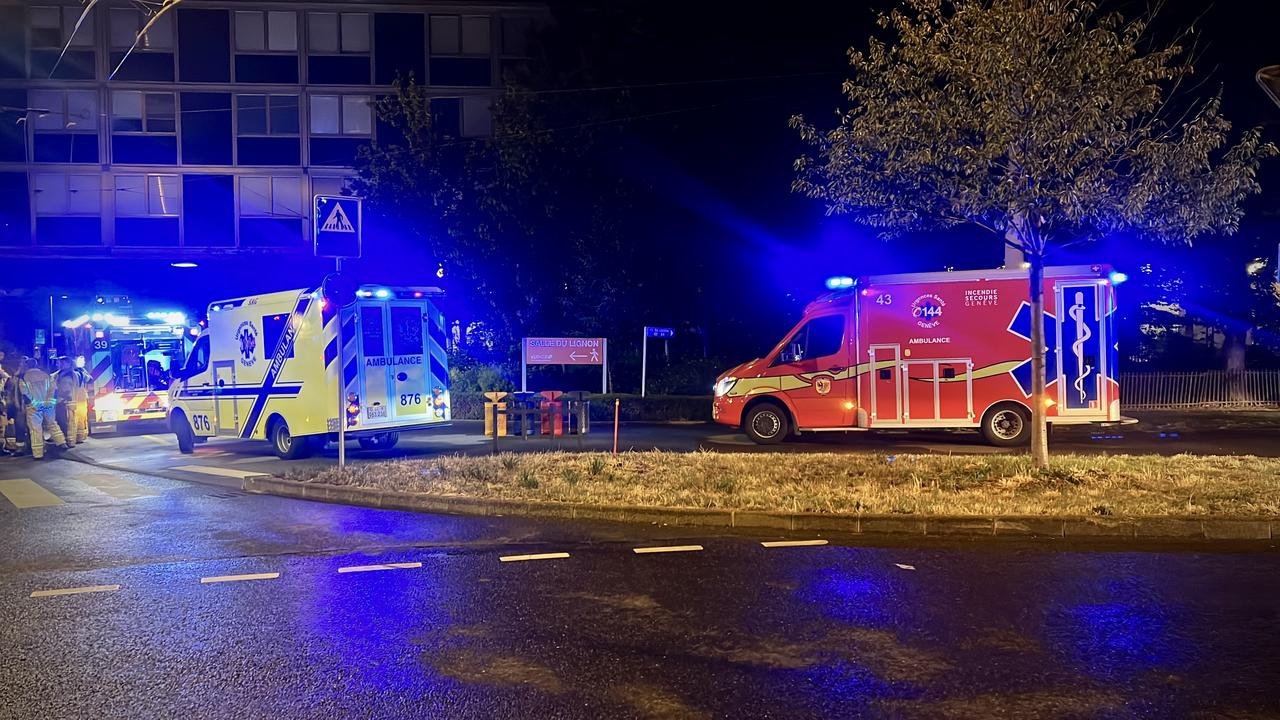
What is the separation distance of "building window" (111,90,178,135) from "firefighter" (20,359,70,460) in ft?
70.8

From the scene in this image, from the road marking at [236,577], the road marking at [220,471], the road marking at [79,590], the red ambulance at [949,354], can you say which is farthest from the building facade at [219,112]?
the road marking at [79,590]

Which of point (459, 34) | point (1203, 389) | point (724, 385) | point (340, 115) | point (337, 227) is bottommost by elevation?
point (1203, 389)

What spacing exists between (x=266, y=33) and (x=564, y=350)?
68.4 feet

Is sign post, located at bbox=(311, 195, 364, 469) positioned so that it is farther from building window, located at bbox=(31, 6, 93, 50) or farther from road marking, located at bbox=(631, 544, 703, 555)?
building window, located at bbox=(31, 6, 93, 50)

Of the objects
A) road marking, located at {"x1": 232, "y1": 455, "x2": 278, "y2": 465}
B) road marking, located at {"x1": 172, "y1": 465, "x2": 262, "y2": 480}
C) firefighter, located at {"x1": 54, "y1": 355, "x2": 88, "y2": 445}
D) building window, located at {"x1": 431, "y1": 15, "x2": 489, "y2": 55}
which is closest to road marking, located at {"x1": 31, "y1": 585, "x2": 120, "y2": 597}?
road marking, located at {"x1": 172, "y1": 465, "x2": 262, "y2": 480}

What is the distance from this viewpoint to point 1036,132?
31.0ft

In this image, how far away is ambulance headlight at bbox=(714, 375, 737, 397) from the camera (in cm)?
1627

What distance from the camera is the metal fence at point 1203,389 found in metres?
22.9

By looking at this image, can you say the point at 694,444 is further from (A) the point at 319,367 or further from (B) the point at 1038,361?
(B) the point at 1038,361

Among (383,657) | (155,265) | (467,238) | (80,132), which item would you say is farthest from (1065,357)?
(80,132)

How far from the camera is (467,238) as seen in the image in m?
23.4

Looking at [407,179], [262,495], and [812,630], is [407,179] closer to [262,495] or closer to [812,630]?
[262,495]

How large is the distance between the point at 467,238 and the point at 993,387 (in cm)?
1370

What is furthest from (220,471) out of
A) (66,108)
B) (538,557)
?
(66,108)
